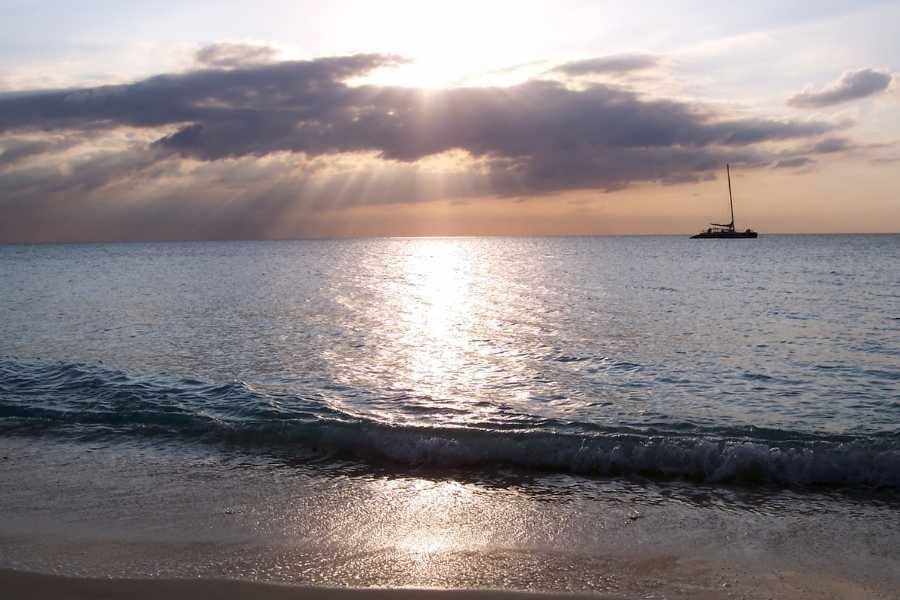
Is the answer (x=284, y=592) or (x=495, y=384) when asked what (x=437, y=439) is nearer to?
(x=495, y=384)

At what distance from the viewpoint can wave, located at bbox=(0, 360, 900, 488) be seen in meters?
10.5

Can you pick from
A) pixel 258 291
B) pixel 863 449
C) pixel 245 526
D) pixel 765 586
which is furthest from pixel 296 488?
pixel 258 291

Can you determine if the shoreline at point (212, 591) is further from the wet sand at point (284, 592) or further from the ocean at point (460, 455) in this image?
the ocean at point (460, 455)

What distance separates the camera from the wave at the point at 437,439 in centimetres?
1046

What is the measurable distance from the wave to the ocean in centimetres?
5

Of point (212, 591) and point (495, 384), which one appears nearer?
point (212, 591)

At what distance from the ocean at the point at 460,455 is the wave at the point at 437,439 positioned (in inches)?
1.9

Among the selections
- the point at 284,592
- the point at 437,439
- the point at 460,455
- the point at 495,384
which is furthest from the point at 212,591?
the point at 495,384

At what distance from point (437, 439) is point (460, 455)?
597 millimetres

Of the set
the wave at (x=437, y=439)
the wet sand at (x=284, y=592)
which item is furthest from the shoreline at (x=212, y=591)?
Result: the wave at (x=437, y=439)

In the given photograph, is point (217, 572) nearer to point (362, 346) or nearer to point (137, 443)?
point (137, 443)

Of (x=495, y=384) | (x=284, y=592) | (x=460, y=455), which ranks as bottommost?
(x=460, y=455)

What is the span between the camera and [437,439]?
38.5ft

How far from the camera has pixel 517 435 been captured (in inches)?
474
